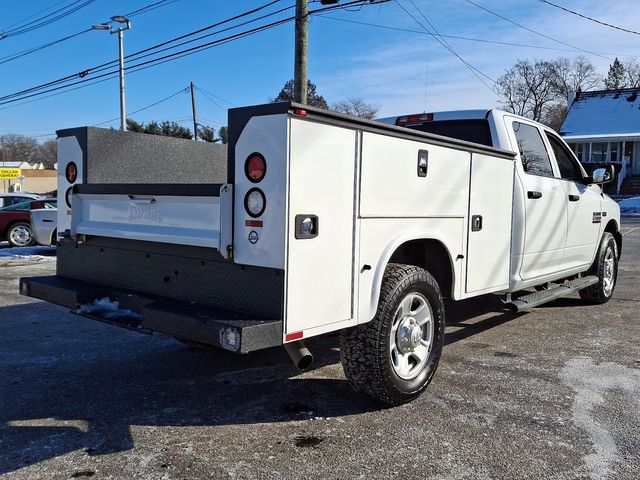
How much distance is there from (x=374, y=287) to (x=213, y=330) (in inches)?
41.9

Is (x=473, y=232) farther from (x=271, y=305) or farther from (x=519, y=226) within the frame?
(x=271, y=305)

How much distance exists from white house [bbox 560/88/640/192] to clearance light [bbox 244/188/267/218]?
41750 mm

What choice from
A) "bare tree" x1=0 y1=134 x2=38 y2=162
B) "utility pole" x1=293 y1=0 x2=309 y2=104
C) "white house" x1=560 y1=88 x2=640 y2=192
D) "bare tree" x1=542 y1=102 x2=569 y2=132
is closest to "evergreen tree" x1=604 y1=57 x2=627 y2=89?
"bare tree" x1=542 y1=102 x2=569 y2=132

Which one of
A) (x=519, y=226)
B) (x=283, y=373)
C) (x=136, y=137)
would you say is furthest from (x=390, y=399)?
(x=136, y=137)

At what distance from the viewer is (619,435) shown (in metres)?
3.71

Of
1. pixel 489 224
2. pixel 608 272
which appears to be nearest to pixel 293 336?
pixel 489 224

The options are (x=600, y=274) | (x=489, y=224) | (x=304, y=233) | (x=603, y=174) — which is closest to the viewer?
(x=304, y=233)

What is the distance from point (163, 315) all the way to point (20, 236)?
1438 cm

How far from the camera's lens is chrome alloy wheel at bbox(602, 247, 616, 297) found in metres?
7.75

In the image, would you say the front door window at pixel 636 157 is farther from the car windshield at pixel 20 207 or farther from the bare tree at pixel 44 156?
the bare tree at pixel 44 156

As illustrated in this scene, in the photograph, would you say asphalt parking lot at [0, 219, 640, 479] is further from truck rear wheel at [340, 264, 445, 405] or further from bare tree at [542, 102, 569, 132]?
bare tree at [542, 102, 569, 132]

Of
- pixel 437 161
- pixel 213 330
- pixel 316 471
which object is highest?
pixel 437 161

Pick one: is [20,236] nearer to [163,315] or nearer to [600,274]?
[600,274]

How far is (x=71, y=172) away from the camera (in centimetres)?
466
